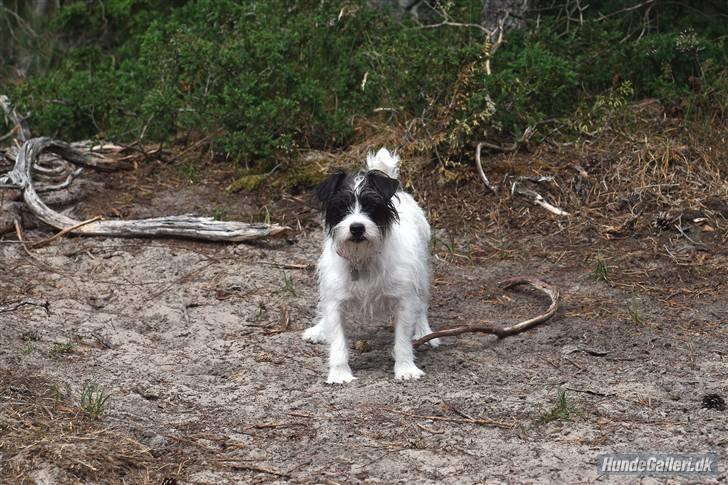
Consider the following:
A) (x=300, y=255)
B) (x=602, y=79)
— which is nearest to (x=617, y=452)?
→ (x=300, y=255)

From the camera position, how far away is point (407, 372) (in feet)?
20.7

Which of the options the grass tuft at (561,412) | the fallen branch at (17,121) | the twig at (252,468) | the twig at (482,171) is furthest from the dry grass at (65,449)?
the fallen branch at (17,121)

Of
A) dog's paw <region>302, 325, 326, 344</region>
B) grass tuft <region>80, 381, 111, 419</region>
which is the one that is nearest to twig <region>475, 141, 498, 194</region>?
dog's paw <region>302, 325, 326, 344</region>

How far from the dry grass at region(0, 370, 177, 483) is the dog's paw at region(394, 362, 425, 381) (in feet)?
5.79

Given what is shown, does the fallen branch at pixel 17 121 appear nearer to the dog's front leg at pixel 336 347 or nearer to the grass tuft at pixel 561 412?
the dog's front leg at pixel 336 347

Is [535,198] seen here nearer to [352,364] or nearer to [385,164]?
[385,164]

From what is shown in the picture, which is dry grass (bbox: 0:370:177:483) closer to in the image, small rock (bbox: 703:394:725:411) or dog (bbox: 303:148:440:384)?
dog (bbox: 303:148:440:384)

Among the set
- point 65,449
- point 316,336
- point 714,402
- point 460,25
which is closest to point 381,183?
point 316,336

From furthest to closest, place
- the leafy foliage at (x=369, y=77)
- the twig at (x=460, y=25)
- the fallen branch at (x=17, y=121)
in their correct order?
the fallen branch at (x=17, y=121)
the twig at (x=460, y=25)
the leafy foliage at (x=369, y=77)

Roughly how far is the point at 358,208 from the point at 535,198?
3.40 m

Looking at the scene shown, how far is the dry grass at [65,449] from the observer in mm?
4742

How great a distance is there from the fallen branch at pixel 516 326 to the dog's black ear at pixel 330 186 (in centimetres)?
112

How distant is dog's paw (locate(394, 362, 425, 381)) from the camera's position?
628cm

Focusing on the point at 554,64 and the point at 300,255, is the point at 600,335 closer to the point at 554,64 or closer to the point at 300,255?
the point at 300,255
